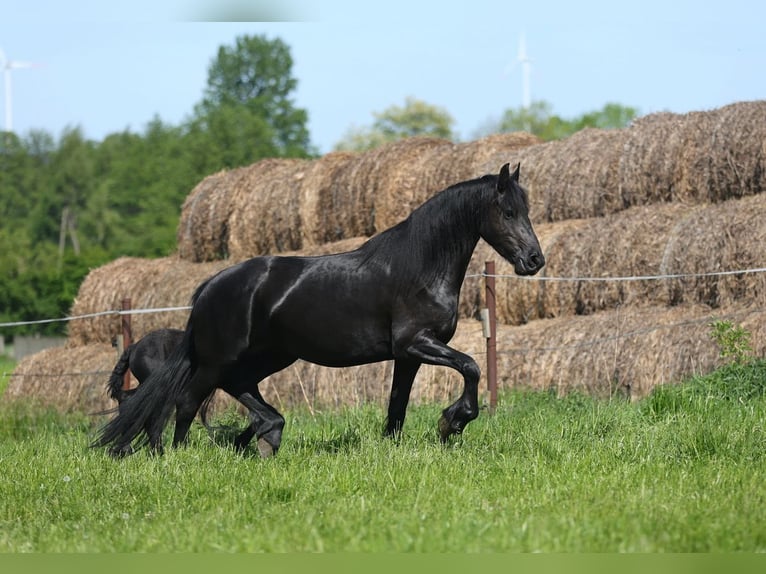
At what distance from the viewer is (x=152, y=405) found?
8.18 metres

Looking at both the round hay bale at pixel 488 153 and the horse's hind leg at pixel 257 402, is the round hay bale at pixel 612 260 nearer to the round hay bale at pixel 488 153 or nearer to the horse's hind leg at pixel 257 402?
the round hay bale at pixel 488 153

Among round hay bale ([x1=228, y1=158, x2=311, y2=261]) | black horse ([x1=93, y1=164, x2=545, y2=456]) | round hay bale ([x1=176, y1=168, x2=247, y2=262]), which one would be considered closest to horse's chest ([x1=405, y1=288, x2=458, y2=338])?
black horse ([x1=93, y1=164, x2=545, y2=456])

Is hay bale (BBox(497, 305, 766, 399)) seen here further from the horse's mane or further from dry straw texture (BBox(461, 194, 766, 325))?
the horse's mane

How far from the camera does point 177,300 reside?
14961mm

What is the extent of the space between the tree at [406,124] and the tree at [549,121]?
2916 millimetres

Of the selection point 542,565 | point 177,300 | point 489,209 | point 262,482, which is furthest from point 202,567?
point 177,300

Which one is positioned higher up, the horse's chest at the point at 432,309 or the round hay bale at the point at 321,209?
the round hay bale at the point at 321,209

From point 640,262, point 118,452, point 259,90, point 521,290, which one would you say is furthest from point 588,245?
point 259,90

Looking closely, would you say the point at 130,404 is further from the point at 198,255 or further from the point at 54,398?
the point at 198,255

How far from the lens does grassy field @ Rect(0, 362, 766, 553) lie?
4301 mm

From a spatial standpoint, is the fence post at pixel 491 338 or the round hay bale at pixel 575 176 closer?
the fence post at pixel 491 338

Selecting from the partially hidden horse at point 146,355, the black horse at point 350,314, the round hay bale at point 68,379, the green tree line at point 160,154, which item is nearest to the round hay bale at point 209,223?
the round hay bale at point 68,379

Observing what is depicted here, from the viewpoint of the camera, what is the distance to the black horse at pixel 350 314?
7465 millimetres

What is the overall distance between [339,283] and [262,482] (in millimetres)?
2208
